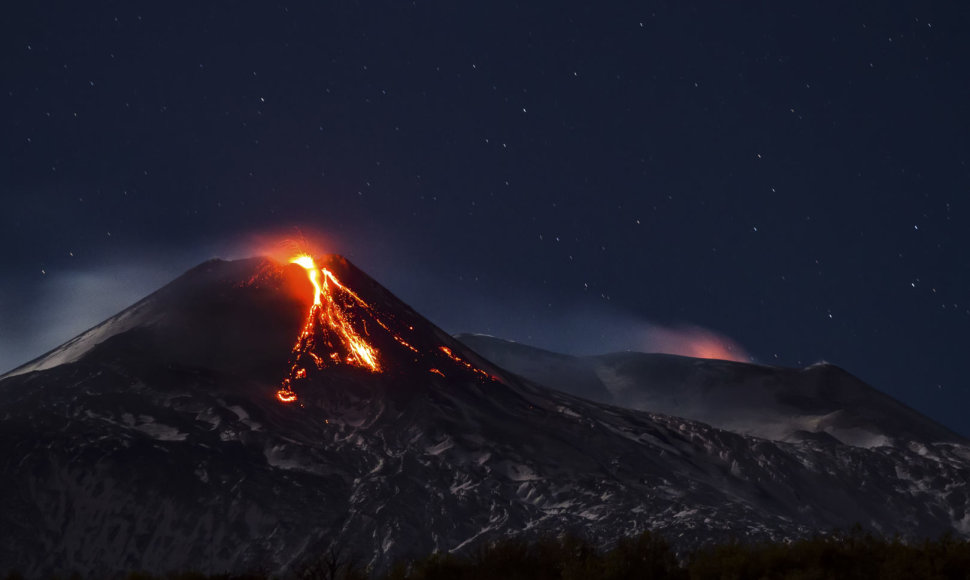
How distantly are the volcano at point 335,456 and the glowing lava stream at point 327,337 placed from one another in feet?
1.23

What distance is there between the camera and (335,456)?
273 feet

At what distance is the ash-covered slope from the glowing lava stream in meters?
65.4

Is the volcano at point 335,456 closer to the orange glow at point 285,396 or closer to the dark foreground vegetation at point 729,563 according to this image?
the orange glow at point 285,396

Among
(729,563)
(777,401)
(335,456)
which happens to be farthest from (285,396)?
(777,401)

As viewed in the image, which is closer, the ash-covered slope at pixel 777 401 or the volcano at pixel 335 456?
the volcano at pixel 335 456

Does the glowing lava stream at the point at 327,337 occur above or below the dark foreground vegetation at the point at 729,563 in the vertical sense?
above

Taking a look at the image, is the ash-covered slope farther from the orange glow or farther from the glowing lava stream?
the orange glow

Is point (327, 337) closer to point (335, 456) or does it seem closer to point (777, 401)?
point (335, 456)

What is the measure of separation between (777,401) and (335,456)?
110 meters

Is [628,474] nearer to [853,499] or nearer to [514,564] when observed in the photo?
[853,499]

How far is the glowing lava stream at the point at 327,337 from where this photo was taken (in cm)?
10200

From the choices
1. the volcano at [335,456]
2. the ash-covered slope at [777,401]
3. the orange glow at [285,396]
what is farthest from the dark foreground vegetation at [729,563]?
the ash-covered slope at [777,401]

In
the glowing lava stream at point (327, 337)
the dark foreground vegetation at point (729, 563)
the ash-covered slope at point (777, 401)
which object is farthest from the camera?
the ash-covered slope at point (777, 401)

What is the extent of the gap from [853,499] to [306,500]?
64.9 meters
